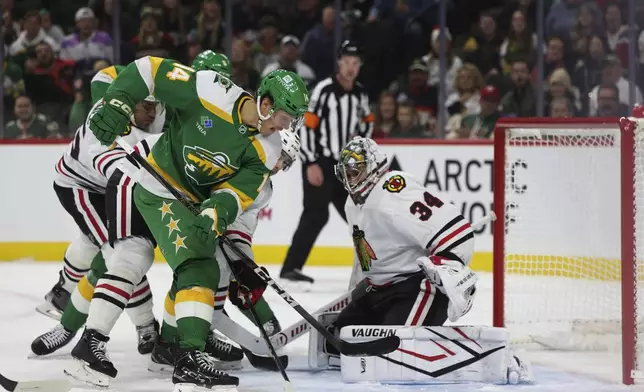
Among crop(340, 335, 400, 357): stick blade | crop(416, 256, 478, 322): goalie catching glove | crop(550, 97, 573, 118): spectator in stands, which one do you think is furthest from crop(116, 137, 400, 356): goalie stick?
crop(550, 97, 573, 118): spectator in stands

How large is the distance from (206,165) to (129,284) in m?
0.43

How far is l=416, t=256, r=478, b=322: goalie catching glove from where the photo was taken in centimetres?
331

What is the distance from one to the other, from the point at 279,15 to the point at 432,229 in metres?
4.17

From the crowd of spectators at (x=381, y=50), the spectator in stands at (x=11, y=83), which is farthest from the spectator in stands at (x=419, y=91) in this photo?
the spectator in stands at (x=11, y=83)

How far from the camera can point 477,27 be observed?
277 inches

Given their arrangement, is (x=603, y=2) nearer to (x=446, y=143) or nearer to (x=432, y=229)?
(x=446, y=143)

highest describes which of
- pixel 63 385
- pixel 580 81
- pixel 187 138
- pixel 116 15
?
pixel 116 15

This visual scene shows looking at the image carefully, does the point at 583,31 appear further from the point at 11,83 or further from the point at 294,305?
the point at 294,305

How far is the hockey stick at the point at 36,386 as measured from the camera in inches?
122

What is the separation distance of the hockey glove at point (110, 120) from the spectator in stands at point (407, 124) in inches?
144

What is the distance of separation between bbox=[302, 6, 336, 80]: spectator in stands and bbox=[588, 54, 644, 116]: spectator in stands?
1.70 meters

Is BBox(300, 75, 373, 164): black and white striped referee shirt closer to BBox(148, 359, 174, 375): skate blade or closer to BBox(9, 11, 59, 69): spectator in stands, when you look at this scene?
BBox(9, 11, 59, 69): spectator in stands

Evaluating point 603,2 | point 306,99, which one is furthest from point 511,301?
point 603,2

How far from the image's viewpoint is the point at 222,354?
3.62 m
